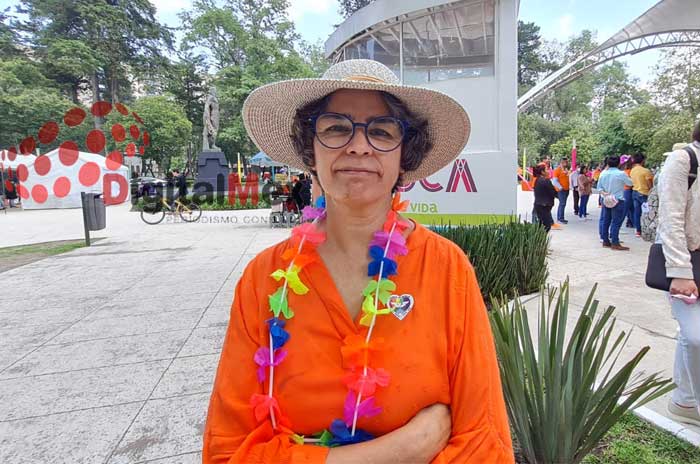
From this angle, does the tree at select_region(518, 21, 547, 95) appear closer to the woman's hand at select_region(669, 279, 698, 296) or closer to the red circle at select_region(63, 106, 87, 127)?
the red circle at select_region(63, 106, 87, 127)

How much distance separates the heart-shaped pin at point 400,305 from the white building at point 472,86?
4634 mm

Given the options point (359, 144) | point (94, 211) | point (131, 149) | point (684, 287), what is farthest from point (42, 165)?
point (684, 287)

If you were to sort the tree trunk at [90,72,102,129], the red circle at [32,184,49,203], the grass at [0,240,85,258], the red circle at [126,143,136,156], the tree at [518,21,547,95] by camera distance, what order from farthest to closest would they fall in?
1. the tree at [518,21,547,95]
2. the tree trunk at [90,72,102,129]
3. the red circle at [126,143,136,156]
4. the red circle at [32,184,49,203]
5. the grass at [0,240,85,258]

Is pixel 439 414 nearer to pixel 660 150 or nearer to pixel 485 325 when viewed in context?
pixel 485 325

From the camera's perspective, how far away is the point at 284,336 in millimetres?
1150

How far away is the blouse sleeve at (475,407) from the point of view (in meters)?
1.08

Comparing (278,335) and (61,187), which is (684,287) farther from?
(61,187)

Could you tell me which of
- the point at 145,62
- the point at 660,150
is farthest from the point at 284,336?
the point at 145,62

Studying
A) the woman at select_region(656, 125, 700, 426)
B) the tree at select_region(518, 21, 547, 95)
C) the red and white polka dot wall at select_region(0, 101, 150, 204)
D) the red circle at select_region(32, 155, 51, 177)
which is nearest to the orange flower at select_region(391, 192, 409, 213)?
the woman at select_region(656, 125, 700, 426)

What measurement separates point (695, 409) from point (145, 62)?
1685 inches

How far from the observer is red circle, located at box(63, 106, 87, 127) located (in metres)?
28.1

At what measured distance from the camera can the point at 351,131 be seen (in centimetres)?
121

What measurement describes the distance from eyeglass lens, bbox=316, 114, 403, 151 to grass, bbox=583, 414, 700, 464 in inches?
75.5

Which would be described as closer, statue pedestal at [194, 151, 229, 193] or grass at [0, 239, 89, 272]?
grass at [0, 239, 89, 272]
